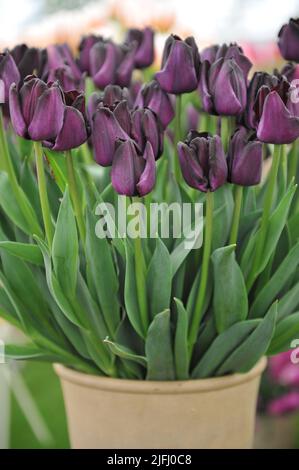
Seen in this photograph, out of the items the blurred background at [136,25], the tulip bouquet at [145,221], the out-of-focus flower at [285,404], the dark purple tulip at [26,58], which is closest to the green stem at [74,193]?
the tulip bouquet at [145,221]

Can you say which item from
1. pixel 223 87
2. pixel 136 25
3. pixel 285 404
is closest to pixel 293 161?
pixel 223 87

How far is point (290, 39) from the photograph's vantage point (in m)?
0.53

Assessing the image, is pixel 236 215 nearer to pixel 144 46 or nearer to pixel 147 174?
pixel 147 174

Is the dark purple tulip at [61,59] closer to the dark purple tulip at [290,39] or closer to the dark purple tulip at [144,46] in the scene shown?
the dark purple tulip at [144,46]

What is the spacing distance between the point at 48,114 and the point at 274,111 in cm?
12

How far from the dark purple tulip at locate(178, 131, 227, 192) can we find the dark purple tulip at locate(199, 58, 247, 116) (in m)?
0.03

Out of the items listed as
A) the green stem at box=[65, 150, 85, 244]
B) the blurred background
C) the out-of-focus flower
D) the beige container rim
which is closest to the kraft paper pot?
the beige container rim

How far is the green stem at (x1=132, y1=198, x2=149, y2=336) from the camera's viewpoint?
0.47 metres

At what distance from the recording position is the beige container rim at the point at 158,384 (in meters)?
0.51

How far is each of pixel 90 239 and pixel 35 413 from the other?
0.91 m

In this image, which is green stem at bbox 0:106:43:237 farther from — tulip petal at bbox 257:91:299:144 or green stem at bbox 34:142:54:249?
tulip petal at bbox 257:91:299:144

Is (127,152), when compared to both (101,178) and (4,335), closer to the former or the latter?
(101,178)

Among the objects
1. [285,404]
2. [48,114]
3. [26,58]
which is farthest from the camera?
[285,404]

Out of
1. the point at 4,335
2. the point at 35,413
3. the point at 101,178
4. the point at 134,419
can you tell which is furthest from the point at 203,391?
the point at 35,413
